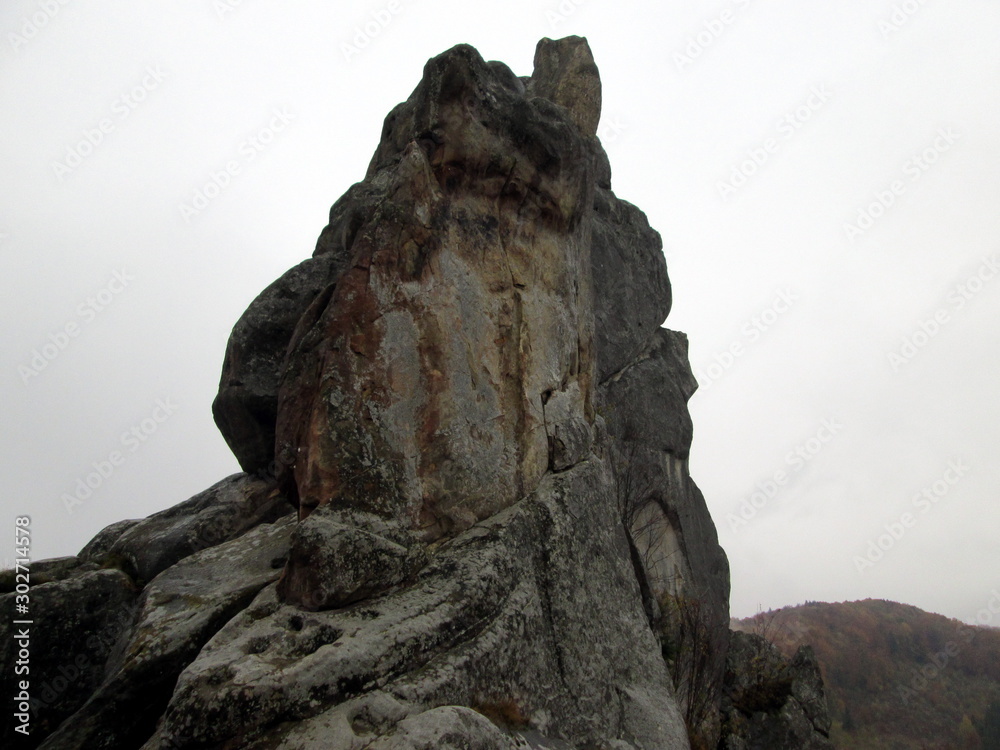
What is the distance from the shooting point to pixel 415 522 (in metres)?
6.92

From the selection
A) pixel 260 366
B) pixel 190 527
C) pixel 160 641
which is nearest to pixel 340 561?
pixel 160 641

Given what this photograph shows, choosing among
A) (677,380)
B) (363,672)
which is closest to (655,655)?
(363,672)

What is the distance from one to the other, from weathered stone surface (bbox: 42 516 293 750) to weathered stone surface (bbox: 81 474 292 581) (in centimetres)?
114

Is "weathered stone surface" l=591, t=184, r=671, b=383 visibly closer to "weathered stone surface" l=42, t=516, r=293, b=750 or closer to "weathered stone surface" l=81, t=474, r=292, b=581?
"weathered stone surface" l=81, t=474, r=292, b=581

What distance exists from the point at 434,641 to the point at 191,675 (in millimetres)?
1883

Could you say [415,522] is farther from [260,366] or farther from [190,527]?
[260,366]

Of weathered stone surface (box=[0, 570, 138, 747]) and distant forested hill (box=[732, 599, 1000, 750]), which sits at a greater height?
weathered stone surface (box=[0, 570, 138, 747])

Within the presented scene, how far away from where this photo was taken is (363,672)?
5.38 m

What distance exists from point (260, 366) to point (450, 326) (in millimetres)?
3788

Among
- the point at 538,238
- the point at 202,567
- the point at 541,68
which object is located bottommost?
the point at 202,567

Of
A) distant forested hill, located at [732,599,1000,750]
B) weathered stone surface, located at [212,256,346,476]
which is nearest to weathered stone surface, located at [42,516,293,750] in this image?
weathered stone surface, located at [212,256,346,476]

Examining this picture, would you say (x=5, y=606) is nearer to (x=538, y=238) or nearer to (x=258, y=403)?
(x=258, y=403)

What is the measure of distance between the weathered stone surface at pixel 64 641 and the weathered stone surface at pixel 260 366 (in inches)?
112

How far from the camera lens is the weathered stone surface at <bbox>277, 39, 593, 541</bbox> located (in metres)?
6.96
